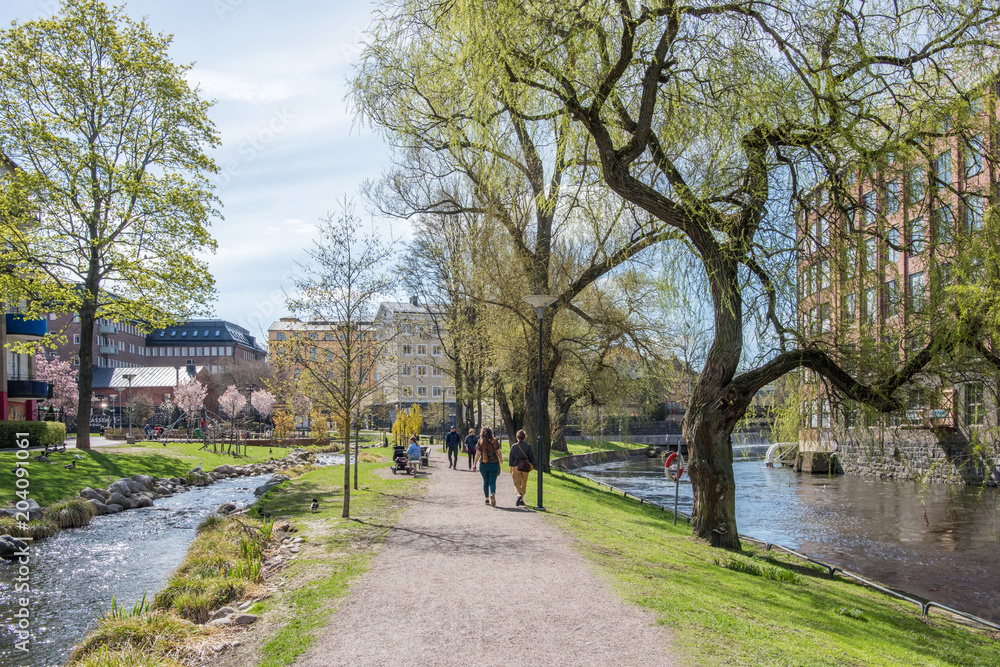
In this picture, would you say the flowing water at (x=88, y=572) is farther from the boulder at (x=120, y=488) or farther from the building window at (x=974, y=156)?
the building window at (x=974, y=156)

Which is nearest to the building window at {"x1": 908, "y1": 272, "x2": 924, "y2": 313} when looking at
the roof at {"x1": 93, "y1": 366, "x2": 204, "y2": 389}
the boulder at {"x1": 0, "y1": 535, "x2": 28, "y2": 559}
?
the boulder at {"x1": 0, "y1": 535, "x2": 28, "y2": 559}

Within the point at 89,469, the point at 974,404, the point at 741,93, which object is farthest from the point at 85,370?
the point at 974,404

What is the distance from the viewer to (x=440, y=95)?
10.7 meters

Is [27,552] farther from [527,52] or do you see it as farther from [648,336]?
[648,336]

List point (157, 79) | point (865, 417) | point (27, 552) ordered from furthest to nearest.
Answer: point (157, 79), point (27, 552), point (865, 417)

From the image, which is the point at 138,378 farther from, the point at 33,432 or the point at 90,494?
the point at 90,494

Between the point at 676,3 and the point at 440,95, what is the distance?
3.72 m

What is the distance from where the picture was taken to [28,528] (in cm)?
1307

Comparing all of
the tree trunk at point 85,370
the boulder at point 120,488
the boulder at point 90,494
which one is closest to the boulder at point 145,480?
the boulder at point 120,488

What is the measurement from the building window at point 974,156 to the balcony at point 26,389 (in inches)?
1511

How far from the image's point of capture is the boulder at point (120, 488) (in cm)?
1861

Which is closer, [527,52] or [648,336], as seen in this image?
[527,52]

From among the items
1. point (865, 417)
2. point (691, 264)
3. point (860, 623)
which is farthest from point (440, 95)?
point (860, 623)

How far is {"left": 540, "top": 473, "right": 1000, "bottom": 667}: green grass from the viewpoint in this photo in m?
6.06
